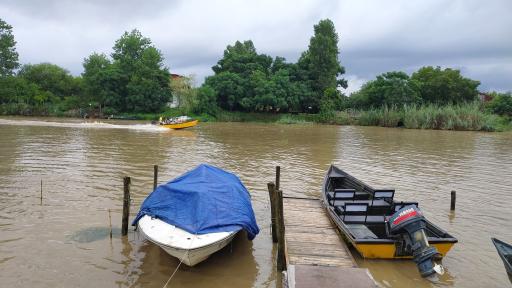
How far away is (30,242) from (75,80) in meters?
67.6

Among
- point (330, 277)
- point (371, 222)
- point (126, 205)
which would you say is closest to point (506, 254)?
point (330, 277)

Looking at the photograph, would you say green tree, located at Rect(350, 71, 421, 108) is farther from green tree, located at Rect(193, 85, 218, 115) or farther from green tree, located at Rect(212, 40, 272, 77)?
green tree, located at Rect(193, 85, 218, 115)

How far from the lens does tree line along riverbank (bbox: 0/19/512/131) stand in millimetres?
55000

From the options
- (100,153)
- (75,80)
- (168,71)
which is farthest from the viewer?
(75,80)

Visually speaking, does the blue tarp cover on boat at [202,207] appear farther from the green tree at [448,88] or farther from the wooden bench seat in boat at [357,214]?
the green tree at [448,88]

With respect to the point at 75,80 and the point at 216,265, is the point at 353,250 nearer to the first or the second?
the point at 216,265

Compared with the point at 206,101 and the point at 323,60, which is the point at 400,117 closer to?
the point at 323,60

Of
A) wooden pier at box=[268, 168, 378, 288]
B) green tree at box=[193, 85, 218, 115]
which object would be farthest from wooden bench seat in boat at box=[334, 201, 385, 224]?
green tree at box=[193, 85, 218, 115]

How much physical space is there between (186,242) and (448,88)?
183ft

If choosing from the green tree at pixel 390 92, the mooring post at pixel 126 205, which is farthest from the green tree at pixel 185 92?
the mooring post at pixel 126 205

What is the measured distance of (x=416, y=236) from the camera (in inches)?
297

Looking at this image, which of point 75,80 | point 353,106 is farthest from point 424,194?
point 75,80

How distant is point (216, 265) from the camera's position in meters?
7.81

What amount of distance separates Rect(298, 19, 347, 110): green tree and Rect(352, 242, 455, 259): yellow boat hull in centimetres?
5242
